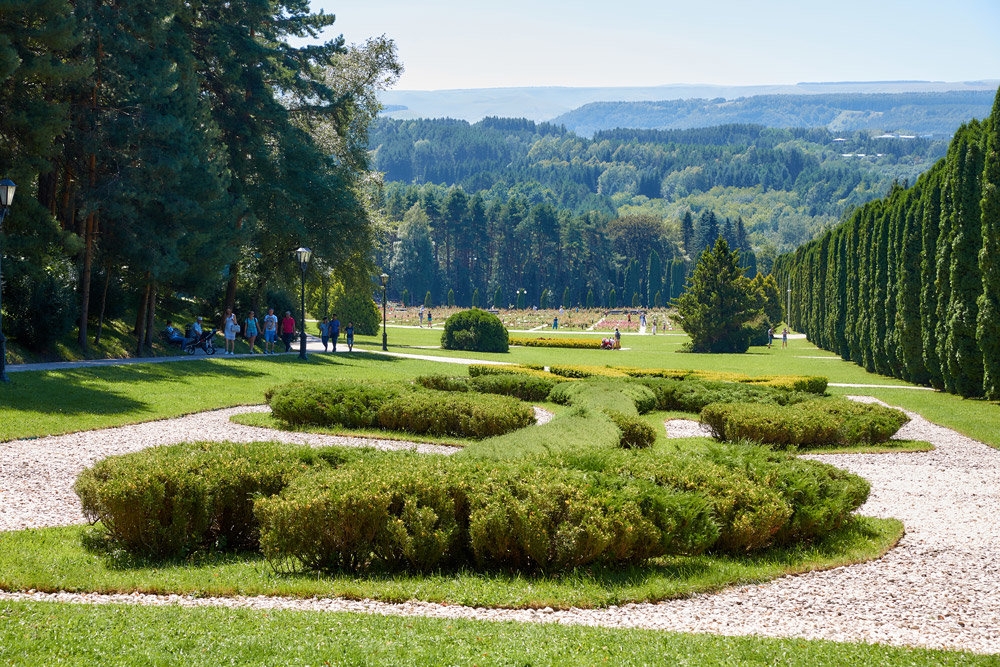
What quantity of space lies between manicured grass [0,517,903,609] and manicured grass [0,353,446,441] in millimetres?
6019

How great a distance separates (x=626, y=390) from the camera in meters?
16.6

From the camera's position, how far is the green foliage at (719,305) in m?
39.1

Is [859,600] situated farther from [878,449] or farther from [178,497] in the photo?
[878,449]

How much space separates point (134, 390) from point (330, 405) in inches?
194

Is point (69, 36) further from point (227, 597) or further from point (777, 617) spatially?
point (777, 617)

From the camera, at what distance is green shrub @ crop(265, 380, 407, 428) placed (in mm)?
13688

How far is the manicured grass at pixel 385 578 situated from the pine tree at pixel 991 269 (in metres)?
13.5

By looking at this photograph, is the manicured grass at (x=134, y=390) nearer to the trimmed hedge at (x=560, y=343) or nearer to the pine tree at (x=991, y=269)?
the pine tree at (x=991, y=269)

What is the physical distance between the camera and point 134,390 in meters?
16.2

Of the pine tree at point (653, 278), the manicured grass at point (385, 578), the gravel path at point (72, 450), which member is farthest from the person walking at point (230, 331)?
the pine tree at point (653, 278)

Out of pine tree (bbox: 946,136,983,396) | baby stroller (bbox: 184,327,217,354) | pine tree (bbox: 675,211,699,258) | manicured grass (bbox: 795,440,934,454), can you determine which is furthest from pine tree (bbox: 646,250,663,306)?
manicured grass (bbox: 795,440,934,454)

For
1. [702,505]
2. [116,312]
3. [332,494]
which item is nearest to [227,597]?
[332,494]

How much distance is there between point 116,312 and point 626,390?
631 inches

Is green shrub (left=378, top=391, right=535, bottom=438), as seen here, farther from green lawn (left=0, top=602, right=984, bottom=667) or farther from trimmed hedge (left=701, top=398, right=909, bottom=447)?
green lawn (left=0, top=602, right=984, bottom=667)
